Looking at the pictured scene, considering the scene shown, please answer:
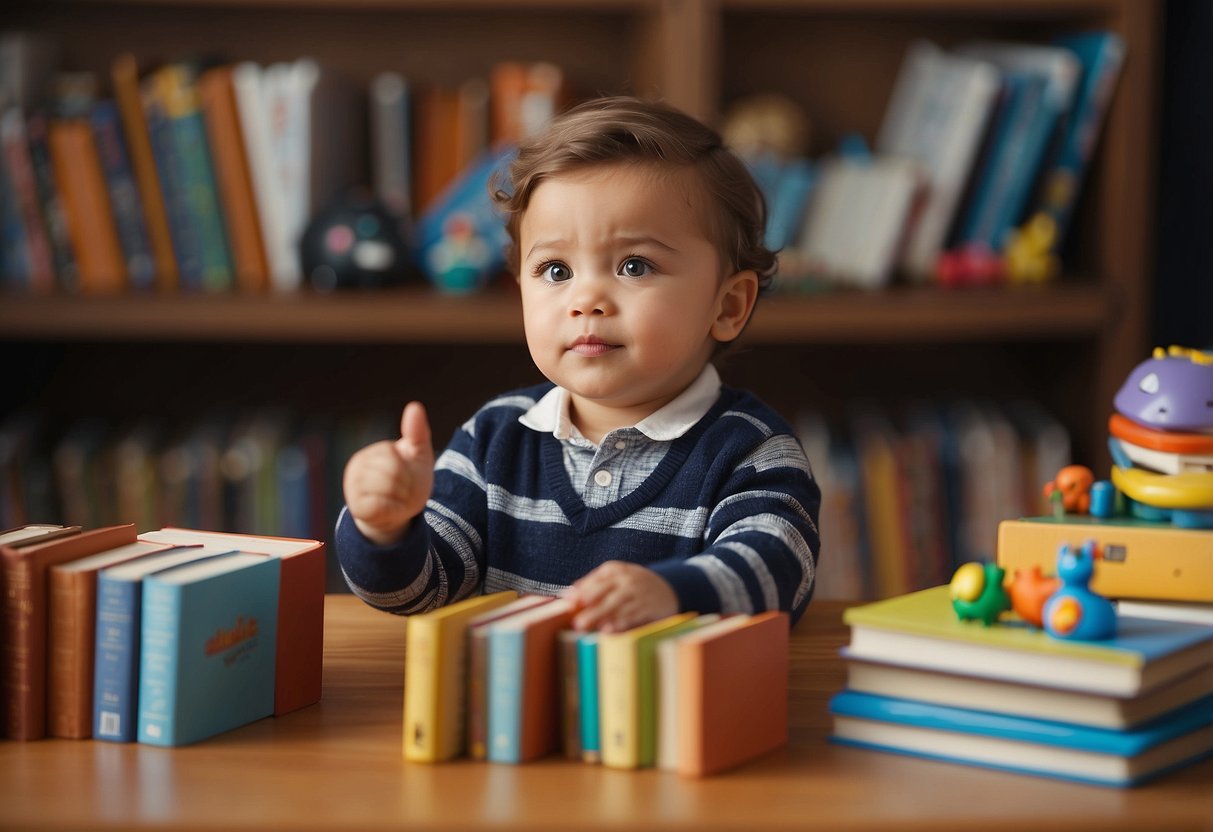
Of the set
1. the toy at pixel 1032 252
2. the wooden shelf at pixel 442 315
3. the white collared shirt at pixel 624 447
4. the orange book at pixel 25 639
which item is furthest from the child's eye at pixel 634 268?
the toy at pixel 1032 252

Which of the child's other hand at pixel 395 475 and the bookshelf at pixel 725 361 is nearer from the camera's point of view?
the child's other hand at pixel 395 475

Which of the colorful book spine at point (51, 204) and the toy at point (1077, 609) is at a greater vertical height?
the colorful book spine at point (51, 204)

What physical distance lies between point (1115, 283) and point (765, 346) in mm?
587

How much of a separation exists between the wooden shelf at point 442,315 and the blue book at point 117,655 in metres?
1.22

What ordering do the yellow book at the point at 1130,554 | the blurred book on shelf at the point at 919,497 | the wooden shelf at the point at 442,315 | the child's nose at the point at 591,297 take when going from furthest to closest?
the blurred book on shelf at the point at 919,497, the wooden shelf at the point at 442,315, the child's nose at the point at 591,297, the yellow book at the point at 1130,554

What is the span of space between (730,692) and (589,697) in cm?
8

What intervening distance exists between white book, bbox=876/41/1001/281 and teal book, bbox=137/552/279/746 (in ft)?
5.04

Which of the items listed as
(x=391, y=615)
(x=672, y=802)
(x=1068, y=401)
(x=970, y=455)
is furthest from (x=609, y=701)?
(x=1068, y=401)

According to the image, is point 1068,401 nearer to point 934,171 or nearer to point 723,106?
point 934,171

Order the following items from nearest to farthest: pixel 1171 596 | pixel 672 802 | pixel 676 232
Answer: pixel 672 802
pixel 1171 596
pixel 676 232

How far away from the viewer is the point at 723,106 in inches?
96.0

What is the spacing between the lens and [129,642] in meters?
0.86

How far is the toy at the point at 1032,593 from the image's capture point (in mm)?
834

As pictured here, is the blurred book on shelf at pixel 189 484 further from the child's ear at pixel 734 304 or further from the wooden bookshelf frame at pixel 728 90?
the child's ear at pixel 734 304
